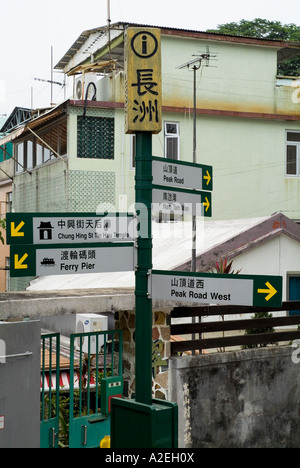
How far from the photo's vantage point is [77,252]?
4.80 m

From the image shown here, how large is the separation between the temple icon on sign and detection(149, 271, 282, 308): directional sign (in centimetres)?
78

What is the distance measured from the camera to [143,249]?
471 cm

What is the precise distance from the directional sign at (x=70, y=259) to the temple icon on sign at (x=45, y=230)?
9cm

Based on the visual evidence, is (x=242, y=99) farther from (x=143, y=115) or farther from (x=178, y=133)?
(x=143, y=115)

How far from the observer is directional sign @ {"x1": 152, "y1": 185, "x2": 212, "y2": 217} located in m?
4.84

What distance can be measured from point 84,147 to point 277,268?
8418 millimetres

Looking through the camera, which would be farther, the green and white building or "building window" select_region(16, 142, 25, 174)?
"building window" select_region(16, 142, 25, 174)

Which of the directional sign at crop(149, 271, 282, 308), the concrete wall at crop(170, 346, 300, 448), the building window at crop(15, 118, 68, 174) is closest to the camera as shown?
the directional sign at crop(149, 271, 282, 308)

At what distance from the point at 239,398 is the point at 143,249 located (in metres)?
4.36

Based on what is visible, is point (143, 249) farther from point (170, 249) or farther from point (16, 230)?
point (170, 249)

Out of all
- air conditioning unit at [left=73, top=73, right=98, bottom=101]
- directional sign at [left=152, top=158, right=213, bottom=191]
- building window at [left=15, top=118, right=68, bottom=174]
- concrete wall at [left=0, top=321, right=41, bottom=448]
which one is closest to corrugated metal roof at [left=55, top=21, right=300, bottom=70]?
air conditioning unit at [left=73, top=73, right=98, bottom=101]

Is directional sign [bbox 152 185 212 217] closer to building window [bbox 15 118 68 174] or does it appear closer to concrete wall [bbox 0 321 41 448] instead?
concrete wall [bbox 0 321 41 448]

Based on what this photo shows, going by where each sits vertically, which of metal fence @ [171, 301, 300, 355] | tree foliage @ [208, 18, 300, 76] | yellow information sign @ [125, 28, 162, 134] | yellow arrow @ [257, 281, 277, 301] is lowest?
metal fence @ [171, 301, 300, 355]
